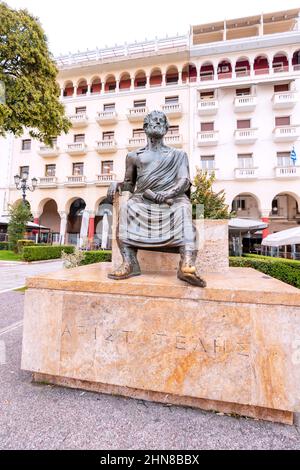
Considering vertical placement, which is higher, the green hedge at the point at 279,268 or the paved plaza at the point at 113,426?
the green hedge at the point at 279,268

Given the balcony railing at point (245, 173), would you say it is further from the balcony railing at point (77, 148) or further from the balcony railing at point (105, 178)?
→ the balcony railing at point (77, 148)

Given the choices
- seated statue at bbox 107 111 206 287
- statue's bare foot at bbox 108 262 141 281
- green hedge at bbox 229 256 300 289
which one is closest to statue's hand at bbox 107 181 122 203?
seated statue at bbox 107 111 206 287

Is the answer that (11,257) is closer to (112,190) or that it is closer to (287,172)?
(112,190)

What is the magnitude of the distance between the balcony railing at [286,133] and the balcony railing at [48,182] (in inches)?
753

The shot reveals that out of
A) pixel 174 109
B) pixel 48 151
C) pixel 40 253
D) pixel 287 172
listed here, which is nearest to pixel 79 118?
pixel 48 151

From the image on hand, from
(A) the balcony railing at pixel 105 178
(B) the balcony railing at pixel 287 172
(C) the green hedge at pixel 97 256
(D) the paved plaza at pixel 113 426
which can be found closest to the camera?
(D) the paved plaza at pixel 113 426

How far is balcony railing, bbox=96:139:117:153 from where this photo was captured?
2097 centimetres

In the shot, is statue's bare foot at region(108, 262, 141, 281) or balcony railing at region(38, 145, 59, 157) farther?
balcony railing at region(38, 145, 59, 157)

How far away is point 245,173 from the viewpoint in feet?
60.6

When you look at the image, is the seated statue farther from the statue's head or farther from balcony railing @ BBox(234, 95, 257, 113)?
balcony railing @ BBox(234, 95, 257, 113)

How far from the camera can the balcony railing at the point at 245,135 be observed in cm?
1859

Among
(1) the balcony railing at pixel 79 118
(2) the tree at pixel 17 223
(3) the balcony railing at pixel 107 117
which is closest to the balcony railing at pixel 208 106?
(3) the balcony railing at pixel 107 117

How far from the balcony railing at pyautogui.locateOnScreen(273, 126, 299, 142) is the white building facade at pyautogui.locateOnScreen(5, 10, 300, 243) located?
7 centimetres

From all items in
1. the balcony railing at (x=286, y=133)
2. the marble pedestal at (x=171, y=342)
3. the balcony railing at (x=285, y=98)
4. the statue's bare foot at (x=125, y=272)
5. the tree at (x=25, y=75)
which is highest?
the balcony railing at (x=285, y=98)
